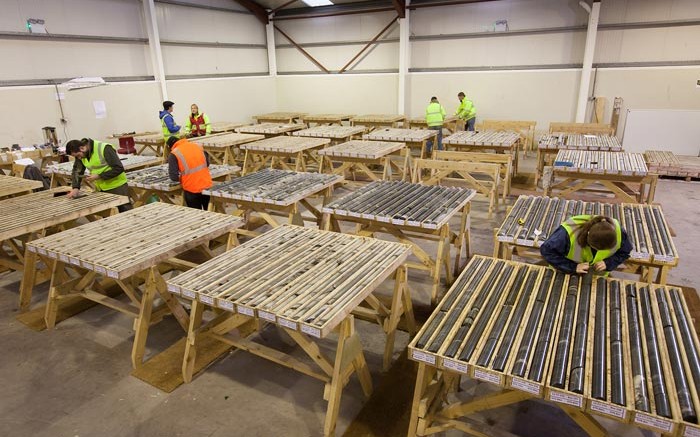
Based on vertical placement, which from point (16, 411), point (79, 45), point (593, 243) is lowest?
point (16, 411)

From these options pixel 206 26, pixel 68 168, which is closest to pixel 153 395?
pixel 68 168

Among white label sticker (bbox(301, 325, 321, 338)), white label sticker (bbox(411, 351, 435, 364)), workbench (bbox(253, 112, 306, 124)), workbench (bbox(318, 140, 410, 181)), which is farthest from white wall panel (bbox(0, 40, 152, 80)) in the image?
white label sticker (bbox(411, 351, 435, 364))

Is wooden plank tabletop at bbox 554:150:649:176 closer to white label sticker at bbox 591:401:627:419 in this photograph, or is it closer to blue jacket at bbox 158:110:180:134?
white label sticker at bbox 591:401:627:419

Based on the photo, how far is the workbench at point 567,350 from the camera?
2.41 meters

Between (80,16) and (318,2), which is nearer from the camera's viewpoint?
(80,16)

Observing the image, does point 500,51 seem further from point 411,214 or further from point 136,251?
point 136,251

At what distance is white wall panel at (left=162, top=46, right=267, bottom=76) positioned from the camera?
14157 mm

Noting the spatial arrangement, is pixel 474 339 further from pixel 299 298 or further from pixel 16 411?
pixel 16 411

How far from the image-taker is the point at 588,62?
13.0 meters

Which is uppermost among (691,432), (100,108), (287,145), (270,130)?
(100,108)

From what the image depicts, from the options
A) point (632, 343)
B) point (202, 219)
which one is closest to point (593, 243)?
point (632, 343)

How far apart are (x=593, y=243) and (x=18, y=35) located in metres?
12.9

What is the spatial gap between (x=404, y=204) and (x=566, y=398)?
10.5ft

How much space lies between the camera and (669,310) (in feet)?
10.5
